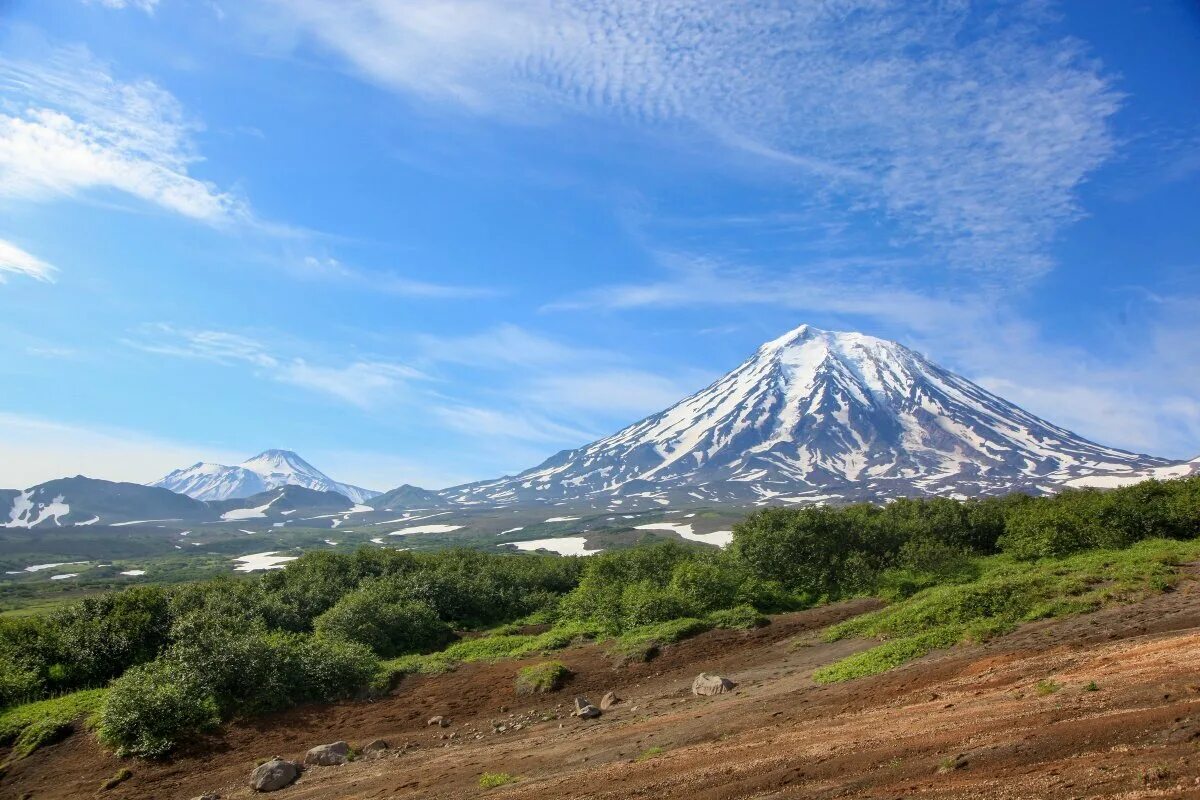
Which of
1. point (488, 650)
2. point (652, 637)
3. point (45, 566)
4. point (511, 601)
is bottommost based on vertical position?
point (45, 566)

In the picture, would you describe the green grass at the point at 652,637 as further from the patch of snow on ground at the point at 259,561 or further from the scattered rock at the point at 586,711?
the patch of snow on ground at the point at 259,561

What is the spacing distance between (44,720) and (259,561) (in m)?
142

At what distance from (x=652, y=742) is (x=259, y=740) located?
11.8 meters

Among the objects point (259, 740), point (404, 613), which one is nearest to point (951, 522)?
point (404, 613)

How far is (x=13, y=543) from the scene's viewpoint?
182 m

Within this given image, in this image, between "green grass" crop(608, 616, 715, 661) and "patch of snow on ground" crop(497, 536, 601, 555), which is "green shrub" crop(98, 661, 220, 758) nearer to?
"green grass" crop(608, 616, 715, 661)

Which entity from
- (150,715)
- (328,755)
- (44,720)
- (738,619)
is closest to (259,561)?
(44,720)

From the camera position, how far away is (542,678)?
853 inches

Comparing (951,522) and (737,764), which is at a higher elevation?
(951,522)

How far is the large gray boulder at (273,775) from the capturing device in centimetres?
1558

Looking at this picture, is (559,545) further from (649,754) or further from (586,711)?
(649,754)

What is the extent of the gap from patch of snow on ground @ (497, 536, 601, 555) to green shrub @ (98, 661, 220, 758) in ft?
361

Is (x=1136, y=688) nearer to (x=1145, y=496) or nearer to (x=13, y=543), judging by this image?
(x=1145, y=496)

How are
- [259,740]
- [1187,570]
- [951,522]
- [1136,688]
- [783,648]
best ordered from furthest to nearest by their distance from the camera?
[951,522]
[783,648]
[1187,570]
[259,740]
[1136,688]
